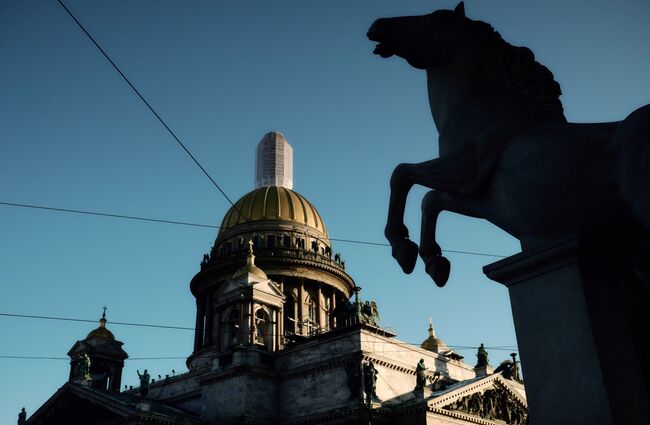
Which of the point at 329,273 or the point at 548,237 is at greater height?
the point at 329,273

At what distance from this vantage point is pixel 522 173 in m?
5.04

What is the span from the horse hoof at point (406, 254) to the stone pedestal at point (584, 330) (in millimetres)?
1063

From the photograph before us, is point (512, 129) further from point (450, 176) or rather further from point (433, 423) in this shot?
point (433, 423)

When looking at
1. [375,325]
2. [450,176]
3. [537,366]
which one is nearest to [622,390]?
[537,366]

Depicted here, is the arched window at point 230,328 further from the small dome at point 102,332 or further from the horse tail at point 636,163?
the horse tail at point 636,163

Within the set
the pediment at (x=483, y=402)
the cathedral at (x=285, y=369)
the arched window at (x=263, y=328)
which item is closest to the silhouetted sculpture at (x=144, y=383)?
the cathedral at (x=285, y=369)

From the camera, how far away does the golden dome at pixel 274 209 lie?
56.0 m

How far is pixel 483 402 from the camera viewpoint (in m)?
38.6

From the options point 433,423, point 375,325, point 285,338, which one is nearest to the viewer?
point 433,423

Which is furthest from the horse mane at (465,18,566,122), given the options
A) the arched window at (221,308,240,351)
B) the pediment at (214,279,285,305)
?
the arched window at (221,308,240,351)

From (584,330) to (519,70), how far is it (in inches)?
91.9

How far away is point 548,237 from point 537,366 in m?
0.96

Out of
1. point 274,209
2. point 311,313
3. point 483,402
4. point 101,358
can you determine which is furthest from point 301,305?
point 483,402

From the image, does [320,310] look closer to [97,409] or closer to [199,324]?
[199,324]
